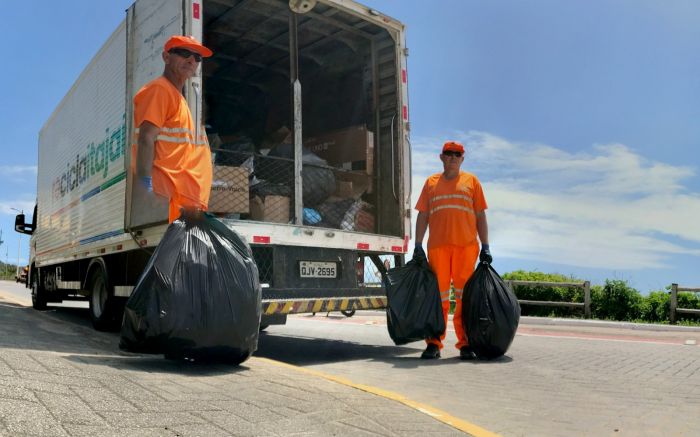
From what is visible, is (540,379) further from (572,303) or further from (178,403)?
(572,303)

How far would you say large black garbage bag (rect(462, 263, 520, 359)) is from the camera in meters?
5.69

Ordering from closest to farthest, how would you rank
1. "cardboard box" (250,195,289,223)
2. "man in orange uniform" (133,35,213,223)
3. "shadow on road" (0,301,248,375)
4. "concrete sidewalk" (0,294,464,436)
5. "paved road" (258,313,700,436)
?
"concrete sidewalk" (0,294,464,436)
"paved road" (258,313,700,436)
"shadow on road" (0,301,248,375)
"man in orange uniform" (133,35,213,223)
"cardboard box" (250,195,289,223)

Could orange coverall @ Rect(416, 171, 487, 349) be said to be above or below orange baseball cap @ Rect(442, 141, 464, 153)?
below

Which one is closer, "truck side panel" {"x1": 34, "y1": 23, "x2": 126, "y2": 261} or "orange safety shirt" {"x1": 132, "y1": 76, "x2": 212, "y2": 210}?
"orange safety shirt" {"x1": 132, "y1": 76, "x2": 212, "y2": 210}

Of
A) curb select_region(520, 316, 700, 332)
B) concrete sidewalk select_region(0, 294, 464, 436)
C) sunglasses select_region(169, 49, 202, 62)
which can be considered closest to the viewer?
concrete sidewalk select_region(0, 294, 464, 436)

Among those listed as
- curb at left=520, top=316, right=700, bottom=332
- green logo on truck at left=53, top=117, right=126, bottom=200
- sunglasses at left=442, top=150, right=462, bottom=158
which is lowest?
A: curb at left=520, top=316, right=700, bottom=332

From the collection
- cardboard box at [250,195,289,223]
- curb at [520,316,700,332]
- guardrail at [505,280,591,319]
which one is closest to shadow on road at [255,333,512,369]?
cardboard box at [250,195,289,223]

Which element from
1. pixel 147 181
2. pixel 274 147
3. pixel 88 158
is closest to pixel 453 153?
pixel 274 147

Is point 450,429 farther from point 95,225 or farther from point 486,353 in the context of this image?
point 95,225

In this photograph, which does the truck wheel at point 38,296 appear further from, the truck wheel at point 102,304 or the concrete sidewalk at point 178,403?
the concrete sidewalk at point 178,403

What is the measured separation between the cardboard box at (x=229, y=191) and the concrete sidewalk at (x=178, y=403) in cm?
205

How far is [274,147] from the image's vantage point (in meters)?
7.45

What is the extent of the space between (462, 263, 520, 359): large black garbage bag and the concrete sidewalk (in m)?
2.16

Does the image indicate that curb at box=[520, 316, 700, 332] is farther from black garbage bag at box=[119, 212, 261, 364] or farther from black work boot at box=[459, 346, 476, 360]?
black garbage bag at box=[119, 212, 261, 364]
